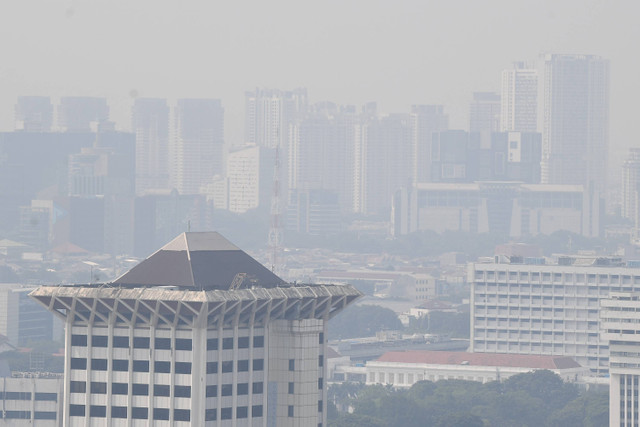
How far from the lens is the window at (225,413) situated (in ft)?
253

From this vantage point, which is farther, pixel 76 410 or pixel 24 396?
pixel 24 396

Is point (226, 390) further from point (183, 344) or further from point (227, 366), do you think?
point (183, 344)

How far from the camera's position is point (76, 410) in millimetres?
78812

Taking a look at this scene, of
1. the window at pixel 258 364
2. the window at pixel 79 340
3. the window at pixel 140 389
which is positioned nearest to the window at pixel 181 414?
the window at pixel 140 389

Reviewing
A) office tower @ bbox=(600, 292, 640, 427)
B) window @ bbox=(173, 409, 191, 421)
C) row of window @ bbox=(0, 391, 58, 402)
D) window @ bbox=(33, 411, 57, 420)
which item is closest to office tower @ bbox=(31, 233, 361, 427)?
window @ bbox=(173, 409, 191, 421)

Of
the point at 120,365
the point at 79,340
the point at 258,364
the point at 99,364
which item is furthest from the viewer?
the point at 258,364

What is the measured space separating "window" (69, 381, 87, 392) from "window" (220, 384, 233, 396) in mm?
4216

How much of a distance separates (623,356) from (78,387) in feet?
215

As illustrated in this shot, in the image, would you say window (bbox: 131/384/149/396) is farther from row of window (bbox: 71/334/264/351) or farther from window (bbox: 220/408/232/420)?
window (bbox: 220/408/232/420)

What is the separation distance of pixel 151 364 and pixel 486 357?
11035 centimetres

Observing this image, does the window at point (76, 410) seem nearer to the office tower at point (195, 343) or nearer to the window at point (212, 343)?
the office tower at point (195, 343)

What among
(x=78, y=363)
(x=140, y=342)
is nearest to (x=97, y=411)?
(x=78, y=363)

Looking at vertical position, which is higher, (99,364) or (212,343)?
(212,343)

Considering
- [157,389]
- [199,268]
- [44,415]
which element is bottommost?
[44,415]
